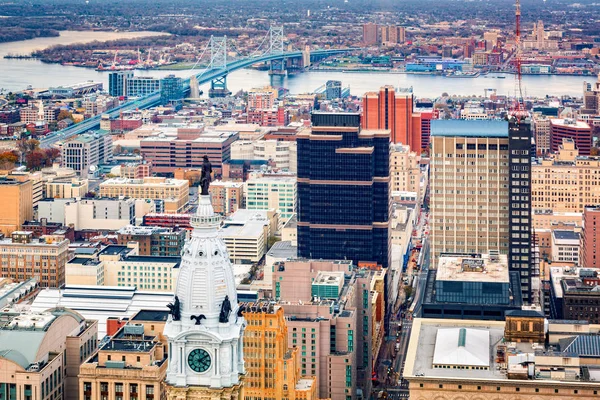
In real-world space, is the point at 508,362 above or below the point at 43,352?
above

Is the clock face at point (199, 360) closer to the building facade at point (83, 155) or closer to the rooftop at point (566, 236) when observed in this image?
the rooftop at point (566, 236)

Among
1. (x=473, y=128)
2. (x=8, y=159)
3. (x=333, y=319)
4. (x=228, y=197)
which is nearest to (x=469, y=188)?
(x=473, y=128)

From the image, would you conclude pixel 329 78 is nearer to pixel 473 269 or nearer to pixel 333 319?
pixel 333 319

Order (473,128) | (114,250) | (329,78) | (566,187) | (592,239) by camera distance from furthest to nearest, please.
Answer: (329,78) → (566,187) → (592,239) → (114,250) → (473,128)

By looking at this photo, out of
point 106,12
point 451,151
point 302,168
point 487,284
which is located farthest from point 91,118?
point 106,12

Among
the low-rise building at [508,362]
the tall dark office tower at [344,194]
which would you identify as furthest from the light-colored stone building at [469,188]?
the low-rise building at [508,362]
